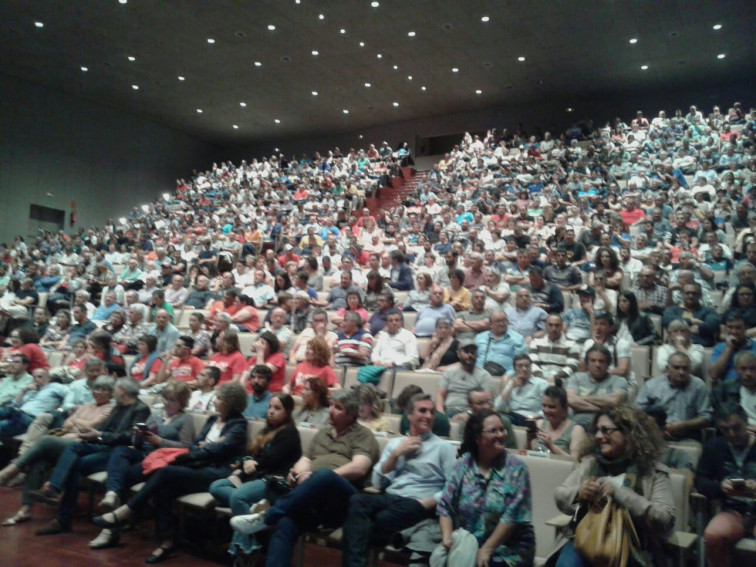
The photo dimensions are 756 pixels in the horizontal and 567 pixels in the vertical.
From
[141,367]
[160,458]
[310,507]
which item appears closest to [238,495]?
[310,507]

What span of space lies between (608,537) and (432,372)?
217 centimetres

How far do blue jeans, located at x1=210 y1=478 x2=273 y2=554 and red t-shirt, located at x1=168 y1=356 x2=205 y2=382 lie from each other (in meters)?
1.84

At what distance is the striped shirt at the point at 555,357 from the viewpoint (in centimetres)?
400

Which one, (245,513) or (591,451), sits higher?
(591,451)

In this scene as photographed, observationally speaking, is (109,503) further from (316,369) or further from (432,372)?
(432,372)

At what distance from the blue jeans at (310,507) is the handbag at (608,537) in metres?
0.99

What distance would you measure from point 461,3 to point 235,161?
11806 millimetres

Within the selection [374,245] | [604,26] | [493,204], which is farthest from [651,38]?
[374,245]

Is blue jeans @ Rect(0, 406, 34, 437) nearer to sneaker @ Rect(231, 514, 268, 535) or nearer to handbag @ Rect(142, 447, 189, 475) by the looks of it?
handbag @ Rect(142, 447, 189, 475)

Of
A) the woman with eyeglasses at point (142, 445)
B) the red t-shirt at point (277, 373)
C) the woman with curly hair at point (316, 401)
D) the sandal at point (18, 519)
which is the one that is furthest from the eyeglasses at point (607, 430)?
the sandal at point (18, 519)

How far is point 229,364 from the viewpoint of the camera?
4.66 m

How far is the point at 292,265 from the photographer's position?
714 cm

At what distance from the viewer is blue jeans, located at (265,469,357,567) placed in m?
2.53

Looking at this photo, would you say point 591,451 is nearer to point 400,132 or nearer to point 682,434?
point 682,434
